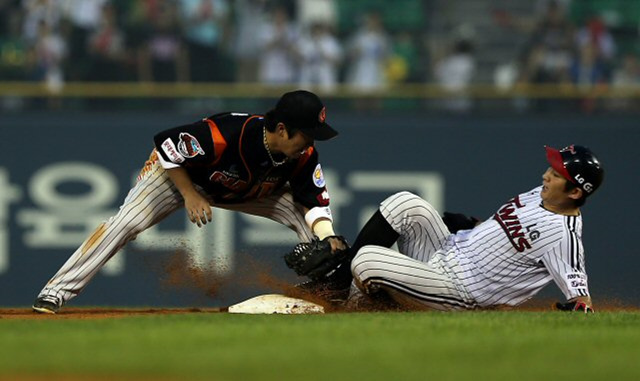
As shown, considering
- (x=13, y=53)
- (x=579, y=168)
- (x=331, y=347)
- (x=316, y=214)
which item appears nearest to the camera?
(x=331, y=347)

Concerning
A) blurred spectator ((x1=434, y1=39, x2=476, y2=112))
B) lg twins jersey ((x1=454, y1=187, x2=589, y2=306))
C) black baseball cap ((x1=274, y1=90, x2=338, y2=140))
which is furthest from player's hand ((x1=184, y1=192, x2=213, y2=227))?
blurred spectator ((x1=434, y1=39, x2=476, y2=112))

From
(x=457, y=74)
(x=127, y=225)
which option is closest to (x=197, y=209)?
(x=127, y=225)

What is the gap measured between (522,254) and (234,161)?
1784 mm

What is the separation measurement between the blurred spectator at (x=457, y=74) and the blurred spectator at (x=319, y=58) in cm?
101

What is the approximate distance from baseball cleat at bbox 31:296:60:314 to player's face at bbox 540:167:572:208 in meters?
2.96

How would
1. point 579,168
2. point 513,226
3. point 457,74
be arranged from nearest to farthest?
point 579,168 < point 513,226 < point 457,74

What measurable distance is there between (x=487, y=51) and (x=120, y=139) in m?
3.75

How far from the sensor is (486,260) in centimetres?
693

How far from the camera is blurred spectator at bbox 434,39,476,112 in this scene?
1163 centimetres

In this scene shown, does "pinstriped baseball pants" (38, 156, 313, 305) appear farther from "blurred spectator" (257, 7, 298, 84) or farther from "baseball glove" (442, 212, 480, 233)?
"blurred spectator" (257, 7, 298, 84)

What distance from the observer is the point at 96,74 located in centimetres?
1138

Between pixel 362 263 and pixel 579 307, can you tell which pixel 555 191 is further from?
pixel 362 263

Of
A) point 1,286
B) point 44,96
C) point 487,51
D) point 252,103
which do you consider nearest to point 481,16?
point 487,51

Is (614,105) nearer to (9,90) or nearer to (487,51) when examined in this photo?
(487,51)
